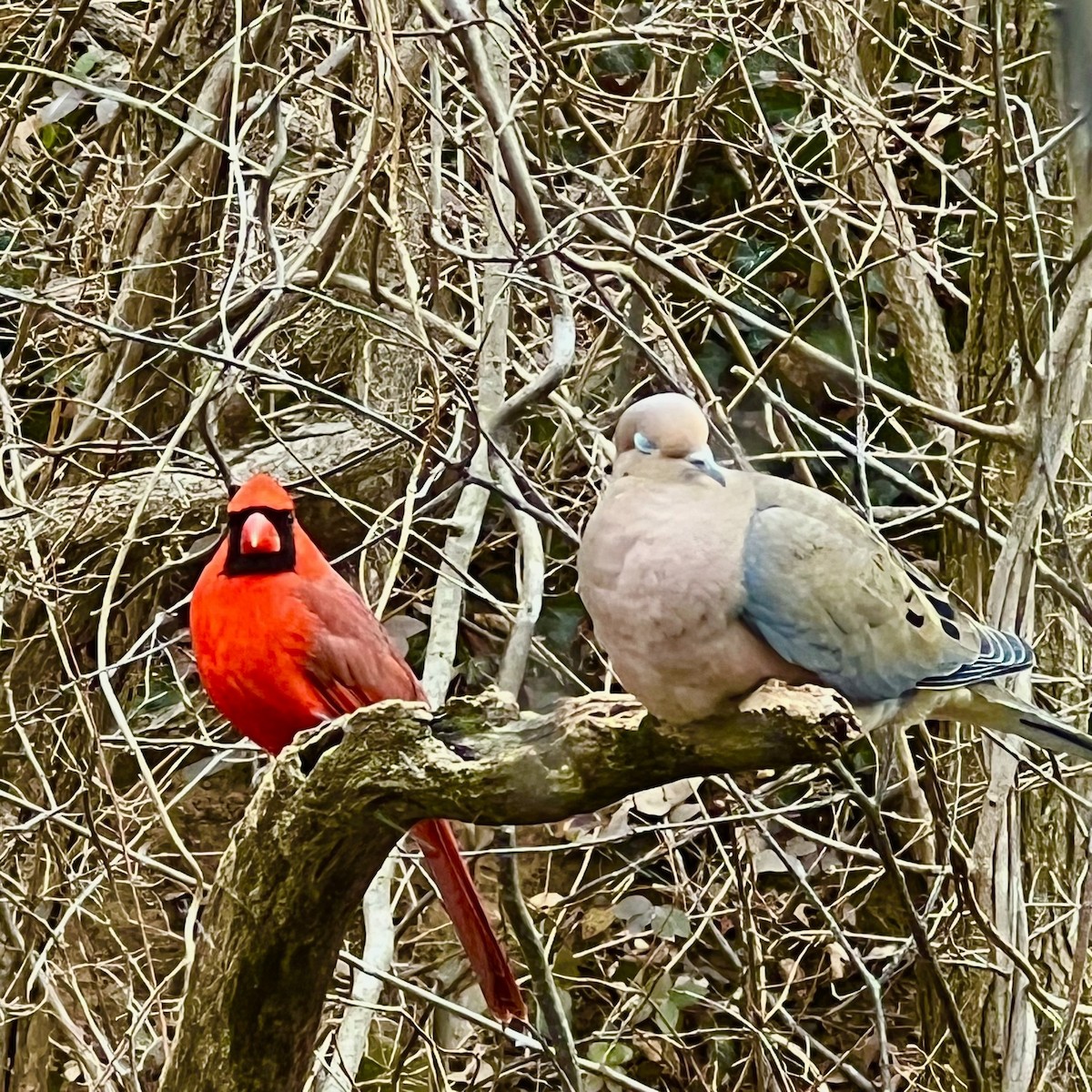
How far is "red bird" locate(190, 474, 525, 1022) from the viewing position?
1.95 metres

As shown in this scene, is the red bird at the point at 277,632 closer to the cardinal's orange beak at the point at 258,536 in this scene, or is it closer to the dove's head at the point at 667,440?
the cardinal's orange beak at the point at 258,536

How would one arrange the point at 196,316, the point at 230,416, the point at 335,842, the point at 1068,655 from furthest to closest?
the point at 230,416
the point at 196,316
the point at 1068,655
the point at 335,842

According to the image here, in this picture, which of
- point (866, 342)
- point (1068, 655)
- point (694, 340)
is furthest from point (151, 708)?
point (1068, 655)

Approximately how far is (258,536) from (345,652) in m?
0.20

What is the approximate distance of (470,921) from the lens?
2.11 meters

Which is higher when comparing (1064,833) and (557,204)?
(557,204)

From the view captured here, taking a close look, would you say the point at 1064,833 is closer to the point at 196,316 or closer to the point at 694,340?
the point at 694,340

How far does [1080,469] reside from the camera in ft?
8.26

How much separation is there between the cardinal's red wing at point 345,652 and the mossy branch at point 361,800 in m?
0.35

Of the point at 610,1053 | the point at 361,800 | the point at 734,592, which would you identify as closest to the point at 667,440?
the point at 734,592

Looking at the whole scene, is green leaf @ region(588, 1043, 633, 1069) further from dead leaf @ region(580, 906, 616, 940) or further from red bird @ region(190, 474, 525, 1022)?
red bird @ region(190, 474, 525, 1022)

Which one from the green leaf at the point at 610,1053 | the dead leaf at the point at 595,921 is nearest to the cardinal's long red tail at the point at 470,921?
the green leaf at the point at 610,1053

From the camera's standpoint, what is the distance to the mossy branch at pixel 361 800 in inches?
55.4

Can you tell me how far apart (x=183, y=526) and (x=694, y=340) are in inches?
48.1
